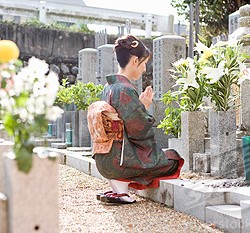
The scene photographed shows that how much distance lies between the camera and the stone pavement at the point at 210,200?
2.60 metres

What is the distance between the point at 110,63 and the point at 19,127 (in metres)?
6.86

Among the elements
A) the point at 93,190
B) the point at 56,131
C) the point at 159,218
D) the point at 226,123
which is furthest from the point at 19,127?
the point at 56,131

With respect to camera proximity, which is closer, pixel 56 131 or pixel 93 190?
pixel 93 190

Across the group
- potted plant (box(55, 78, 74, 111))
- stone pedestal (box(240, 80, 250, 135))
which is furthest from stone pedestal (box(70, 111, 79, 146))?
stone pedestal (box(240, 80, 250, 135))

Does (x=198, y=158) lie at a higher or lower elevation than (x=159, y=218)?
higher

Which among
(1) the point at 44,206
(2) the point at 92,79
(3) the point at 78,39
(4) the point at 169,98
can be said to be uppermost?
(3) the point at 78,39

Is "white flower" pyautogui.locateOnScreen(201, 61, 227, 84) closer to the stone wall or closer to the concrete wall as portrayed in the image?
the stone wall

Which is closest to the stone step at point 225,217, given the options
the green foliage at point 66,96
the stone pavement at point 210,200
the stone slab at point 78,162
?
the stone pavement at point 210,200

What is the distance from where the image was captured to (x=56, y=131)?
920cm

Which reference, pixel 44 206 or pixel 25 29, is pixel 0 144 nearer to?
pixel 44 206

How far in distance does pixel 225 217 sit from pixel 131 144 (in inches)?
38.8

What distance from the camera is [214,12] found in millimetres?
12383

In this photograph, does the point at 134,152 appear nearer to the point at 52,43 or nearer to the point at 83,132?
the point at 83,132

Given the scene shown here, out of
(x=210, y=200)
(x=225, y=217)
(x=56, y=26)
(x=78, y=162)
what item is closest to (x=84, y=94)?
(x=78, y=162)
